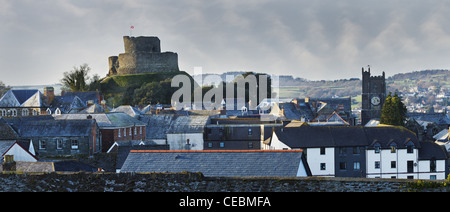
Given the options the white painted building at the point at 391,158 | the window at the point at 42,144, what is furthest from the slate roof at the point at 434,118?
the window at the point at 42,144

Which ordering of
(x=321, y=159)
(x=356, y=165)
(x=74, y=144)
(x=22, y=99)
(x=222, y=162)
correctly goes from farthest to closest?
(x=22, y=99) < (x=74, y=144) < (x=356, y=165) < (x=321, y=159) < (x=222, y=162)

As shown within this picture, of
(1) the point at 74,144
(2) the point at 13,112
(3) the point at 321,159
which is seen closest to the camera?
(3) the point at 321,159

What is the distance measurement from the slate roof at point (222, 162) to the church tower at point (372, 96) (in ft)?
214

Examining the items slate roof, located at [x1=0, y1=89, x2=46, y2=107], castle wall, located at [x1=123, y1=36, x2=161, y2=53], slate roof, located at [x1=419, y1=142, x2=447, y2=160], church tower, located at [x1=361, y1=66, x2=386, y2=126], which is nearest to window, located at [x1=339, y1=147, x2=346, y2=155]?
slate roof, located at [x1=419, y1=142, x2=447, y2=160]

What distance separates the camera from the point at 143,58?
99125 mm

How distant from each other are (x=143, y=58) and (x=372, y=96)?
39.6 meters

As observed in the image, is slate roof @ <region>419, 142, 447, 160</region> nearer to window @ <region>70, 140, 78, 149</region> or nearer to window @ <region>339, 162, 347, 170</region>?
window @ <region>339, 162, 347, 170</region>

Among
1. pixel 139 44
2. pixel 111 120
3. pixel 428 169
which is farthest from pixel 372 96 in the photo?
pixel 111 120

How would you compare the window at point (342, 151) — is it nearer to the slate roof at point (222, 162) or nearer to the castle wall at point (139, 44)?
the slate roof at point (222, 162)

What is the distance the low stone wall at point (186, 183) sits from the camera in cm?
1178

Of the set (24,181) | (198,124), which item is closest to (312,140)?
(198,124)

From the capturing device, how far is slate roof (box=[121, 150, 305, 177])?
19.5 meters

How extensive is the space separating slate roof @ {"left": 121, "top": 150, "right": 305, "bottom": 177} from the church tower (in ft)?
214

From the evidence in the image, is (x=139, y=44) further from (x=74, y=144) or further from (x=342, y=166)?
(x=342, y=166)
